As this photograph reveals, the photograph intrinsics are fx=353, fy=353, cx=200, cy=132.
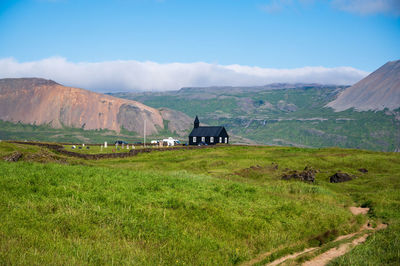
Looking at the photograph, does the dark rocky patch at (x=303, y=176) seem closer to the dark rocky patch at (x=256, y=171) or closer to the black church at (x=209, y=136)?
the dark rocky patch at (x=256, y=171)

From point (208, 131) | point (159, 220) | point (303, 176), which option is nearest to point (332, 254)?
point (159, 220)

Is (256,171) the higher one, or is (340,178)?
(340,178)

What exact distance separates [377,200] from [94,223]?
2245 cm

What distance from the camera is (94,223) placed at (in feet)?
56.5

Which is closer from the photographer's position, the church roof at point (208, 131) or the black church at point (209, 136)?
the black church at point (209, 136)

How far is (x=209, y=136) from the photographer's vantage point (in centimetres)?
13400

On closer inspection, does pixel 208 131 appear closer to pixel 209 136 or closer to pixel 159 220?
pixel 209 136

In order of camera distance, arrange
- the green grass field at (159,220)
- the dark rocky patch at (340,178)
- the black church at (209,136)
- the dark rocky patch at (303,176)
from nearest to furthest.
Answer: the green grass field at (159,220)
the dark rocky patch at (303,176)
the dark rocky patch at (340,178)
the black church at (209,136)

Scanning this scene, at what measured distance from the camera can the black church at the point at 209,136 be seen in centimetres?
13288

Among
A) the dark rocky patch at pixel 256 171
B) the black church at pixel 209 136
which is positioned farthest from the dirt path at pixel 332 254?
the black church at pixel 209 136

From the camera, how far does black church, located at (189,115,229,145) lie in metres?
133

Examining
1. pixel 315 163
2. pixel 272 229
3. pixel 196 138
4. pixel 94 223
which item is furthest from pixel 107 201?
pixel 196 138

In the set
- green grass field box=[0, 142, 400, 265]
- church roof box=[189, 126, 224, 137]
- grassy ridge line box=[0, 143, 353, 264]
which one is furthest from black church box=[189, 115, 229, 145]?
grassy ridge line box=[0, 143, 353, 264]

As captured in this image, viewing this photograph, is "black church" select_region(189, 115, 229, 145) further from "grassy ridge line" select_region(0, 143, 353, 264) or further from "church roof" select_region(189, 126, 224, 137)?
"grassy ridge line" select_region(0, 143, 353, 264)
